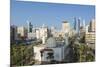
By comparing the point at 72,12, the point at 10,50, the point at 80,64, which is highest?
the point at 72,12

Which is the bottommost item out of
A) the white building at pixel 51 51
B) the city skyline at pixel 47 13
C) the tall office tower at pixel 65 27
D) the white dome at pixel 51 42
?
the white building at pixel 51 51

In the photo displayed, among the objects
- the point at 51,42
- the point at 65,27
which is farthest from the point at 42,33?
the point at 65,27

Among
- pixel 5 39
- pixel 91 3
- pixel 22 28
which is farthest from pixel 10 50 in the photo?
pixel 91 3

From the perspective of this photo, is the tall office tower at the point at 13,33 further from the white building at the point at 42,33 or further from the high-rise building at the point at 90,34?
the high-rise building at the point at 90,34

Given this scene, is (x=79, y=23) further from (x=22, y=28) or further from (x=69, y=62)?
(x=22, y=28)

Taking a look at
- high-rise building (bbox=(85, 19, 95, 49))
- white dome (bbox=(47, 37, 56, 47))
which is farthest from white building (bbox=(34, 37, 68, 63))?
high-rise building (bbox=(85, 19, 95, 49))

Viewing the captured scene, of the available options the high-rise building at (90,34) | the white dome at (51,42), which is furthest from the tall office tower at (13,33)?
the high-rise building at (90,34)

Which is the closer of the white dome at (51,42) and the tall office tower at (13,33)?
the tall office tower at (13,33)

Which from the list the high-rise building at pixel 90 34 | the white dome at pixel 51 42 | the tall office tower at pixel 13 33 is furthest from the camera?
the high-rise building at pixel 90 34
